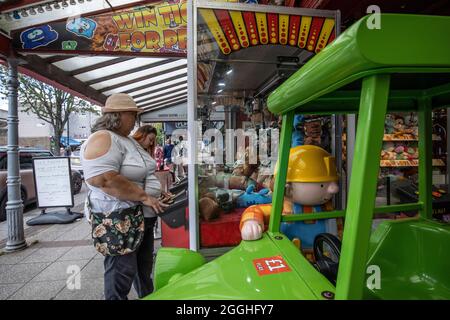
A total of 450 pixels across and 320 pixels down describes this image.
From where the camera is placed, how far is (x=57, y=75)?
4.41m

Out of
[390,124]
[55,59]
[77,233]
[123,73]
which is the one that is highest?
[123,73]

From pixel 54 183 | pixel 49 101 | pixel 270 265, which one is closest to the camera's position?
pixel 270 265

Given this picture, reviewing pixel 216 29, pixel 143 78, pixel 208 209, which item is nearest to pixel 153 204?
pixel 208 209

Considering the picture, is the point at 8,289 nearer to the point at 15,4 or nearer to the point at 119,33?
the point at 15,4

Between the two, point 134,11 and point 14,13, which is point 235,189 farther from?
point 14,13

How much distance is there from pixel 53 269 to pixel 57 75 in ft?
9.99

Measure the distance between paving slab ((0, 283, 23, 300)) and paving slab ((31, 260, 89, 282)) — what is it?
5.8 inches

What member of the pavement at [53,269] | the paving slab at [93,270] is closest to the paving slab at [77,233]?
the pavement at [53,269]

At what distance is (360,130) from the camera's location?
2.28 feet

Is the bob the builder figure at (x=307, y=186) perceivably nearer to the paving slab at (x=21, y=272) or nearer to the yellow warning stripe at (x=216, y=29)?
the yellow warning stripe at (x=216, y=29)

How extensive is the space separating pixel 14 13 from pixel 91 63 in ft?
4.91

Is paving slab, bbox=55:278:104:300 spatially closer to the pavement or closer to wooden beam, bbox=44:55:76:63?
the pavement

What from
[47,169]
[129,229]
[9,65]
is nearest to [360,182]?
[129,229]

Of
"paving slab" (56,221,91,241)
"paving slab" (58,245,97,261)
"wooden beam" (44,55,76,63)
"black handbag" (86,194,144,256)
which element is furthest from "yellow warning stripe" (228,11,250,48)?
"paving slab" (56,221,91,241)
